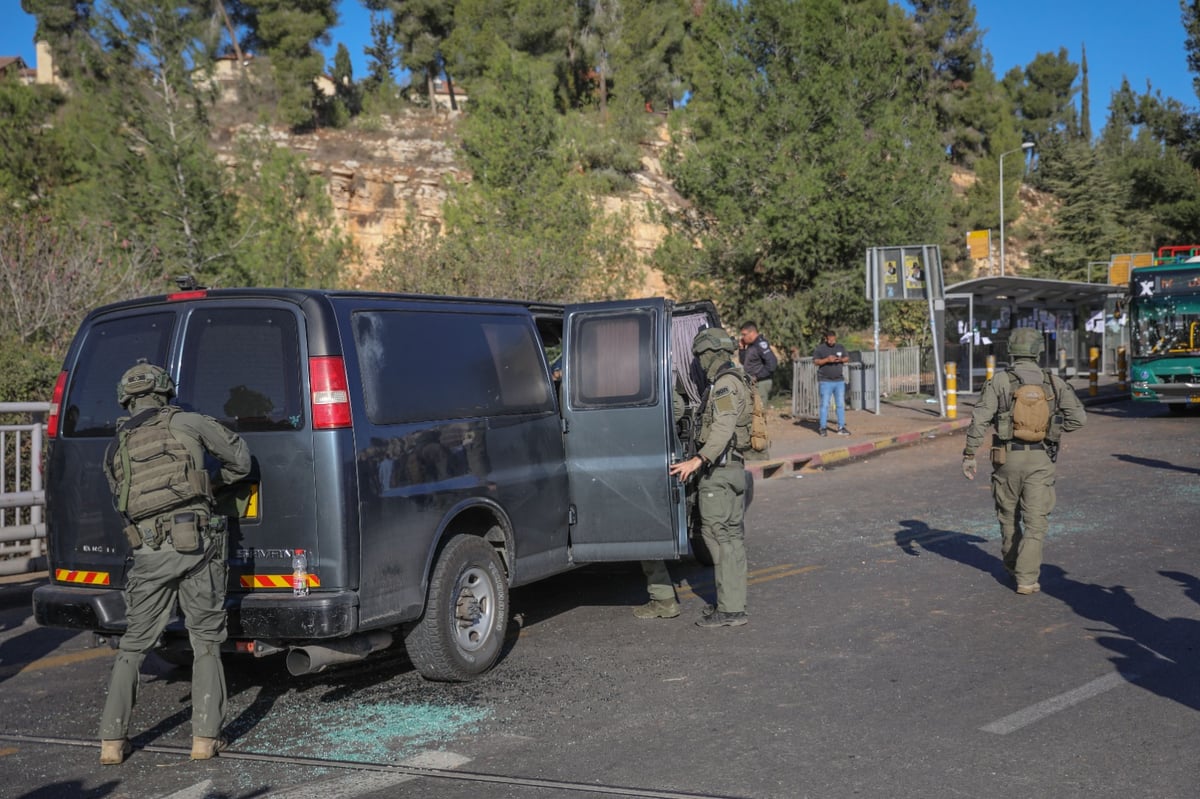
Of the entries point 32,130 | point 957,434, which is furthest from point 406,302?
point 32,130

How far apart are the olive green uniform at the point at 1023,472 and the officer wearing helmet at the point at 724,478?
1.73 m

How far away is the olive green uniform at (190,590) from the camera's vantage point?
4863 mm

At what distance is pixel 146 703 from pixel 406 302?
248 cm

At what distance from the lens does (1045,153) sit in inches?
2459

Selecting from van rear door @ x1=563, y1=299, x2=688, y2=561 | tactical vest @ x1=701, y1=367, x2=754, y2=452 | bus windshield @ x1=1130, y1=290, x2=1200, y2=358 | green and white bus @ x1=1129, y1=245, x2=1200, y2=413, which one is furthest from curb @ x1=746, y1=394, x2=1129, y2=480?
van rear door @ x1=563, y1=299, x2=688, y2=561

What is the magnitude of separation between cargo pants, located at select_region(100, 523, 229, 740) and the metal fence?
1590 centimetres

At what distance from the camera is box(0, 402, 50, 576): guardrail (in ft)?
29.9

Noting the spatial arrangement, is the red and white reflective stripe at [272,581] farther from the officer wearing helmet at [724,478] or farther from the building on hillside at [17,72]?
the building on hillside at [17,72]

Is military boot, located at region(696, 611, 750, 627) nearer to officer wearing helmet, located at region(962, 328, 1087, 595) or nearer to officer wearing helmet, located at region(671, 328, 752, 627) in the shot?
officer wearing helmet, located at region(671, 328, 752, 627)

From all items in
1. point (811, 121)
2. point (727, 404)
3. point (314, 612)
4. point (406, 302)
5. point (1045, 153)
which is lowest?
point (314, 612)

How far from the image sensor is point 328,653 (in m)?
5.31

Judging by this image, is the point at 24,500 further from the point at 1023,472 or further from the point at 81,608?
the point at 1023,472

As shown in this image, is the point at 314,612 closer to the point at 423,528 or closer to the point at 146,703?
the point at 423,528

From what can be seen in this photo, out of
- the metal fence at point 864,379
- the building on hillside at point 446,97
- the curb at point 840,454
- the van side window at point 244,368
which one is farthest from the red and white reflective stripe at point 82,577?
the building on hillside at point 446,97
